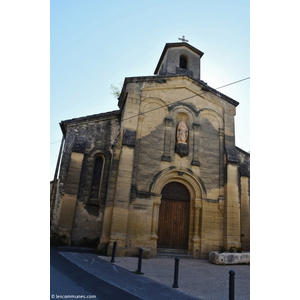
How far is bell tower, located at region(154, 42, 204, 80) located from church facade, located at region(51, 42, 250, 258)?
252cm

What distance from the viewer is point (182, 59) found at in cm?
1748

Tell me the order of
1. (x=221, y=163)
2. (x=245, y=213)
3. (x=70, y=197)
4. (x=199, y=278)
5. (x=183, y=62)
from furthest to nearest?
(x=183, y=62) < (x=245, y=213) < (x=221, y=163) < (x=70, y=197) < (x=199, y=278)

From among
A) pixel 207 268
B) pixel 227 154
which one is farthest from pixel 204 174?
pixel 207 268

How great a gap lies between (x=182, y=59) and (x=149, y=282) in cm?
1499

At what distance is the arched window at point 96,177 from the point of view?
1373 centimetres

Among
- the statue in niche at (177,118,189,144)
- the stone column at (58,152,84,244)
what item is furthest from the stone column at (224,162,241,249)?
the stone column at (58,152,84,244)

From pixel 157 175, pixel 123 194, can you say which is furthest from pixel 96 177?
pixel 157 175

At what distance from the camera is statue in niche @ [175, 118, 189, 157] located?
508 inches

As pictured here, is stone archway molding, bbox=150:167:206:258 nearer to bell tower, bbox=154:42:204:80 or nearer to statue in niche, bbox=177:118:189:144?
statue in niche, bbox=177:118:189:144

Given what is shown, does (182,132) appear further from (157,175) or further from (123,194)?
(123,194)

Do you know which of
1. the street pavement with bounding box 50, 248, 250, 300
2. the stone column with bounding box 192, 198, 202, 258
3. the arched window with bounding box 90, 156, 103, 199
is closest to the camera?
the street pavement with bounding box 50, 248, 250, 300

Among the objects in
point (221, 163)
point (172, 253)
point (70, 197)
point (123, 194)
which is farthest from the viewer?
point (221, 163)

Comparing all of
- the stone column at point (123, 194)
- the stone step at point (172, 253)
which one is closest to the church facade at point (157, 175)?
the stone column at point (123, 194)

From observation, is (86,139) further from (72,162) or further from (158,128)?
(158,128)
